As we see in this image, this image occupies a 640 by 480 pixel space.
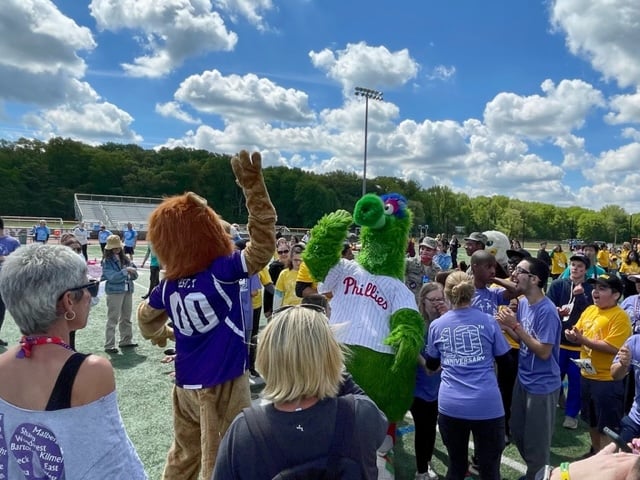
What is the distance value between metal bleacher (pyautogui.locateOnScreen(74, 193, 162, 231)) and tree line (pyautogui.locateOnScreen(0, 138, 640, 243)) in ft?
19.2

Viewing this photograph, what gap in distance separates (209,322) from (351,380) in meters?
1.25

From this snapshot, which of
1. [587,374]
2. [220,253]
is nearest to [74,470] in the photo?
[220,253]

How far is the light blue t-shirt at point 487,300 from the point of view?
13.9 feet

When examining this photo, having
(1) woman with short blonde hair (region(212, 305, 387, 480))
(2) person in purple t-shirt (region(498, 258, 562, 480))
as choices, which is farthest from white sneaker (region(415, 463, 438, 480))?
(1) woman with short blonde hair (region(212, 305, 387, 480))

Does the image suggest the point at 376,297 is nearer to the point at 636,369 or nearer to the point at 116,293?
the point at 636,369

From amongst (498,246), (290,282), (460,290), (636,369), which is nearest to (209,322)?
(460,290)

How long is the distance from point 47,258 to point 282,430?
1.04 meters

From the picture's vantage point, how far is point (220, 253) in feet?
9.74

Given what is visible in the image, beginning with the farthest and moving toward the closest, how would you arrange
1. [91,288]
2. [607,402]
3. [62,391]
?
[607,402] → [91,288] → [62,391]

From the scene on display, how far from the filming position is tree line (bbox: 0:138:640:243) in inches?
2544

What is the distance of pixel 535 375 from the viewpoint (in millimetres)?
3426

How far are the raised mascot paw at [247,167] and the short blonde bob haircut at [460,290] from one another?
1515 mm

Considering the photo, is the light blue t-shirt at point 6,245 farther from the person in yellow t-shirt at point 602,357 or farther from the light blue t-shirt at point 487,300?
the person in yellow t-shirt at point 602,357

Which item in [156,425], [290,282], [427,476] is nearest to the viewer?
[427,476]
